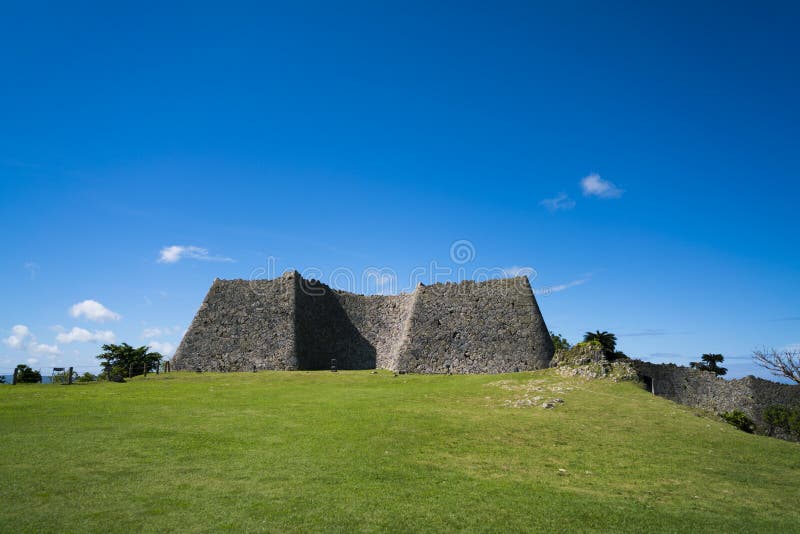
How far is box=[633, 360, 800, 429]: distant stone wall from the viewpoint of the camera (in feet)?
131

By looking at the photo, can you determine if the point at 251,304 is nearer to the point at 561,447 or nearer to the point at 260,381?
the point at 260,381

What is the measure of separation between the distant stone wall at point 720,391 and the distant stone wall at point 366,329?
39.5ft

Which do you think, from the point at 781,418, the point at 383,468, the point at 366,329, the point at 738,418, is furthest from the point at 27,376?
the point at 781,418

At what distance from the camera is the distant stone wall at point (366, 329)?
3753 centimetres

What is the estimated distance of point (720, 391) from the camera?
40812 millimetres

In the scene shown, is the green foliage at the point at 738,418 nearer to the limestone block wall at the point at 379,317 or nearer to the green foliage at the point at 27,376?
the limestone block wall at the point at 379,317

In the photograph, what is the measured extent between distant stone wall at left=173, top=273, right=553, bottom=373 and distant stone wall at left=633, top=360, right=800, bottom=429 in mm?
12035

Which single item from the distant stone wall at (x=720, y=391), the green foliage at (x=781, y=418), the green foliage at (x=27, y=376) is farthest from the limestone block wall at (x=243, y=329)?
the green foliage at (x=781, y=418)

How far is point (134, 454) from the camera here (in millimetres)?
10484

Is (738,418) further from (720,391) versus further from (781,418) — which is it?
(781,418)

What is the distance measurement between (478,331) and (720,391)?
75.3ft

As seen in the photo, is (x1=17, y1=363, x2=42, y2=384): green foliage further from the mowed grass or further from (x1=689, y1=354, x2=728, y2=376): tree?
(x1=689, y1=354, x2=728, y2=376): tree

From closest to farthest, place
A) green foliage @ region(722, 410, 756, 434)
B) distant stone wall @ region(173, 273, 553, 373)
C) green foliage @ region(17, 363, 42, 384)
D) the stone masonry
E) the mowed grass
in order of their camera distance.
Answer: the mowed grass, green foliage @ region(17, 363, 42, 384), green foliage @ region(722, 410, 756, 434), distant stone wall @ region(173, 273, 553, 373), the stone masonry

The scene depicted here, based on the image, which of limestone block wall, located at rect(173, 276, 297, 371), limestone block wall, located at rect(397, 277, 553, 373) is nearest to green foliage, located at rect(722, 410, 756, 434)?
limestone block wall, located at rect(397, 277, 553, 373)
